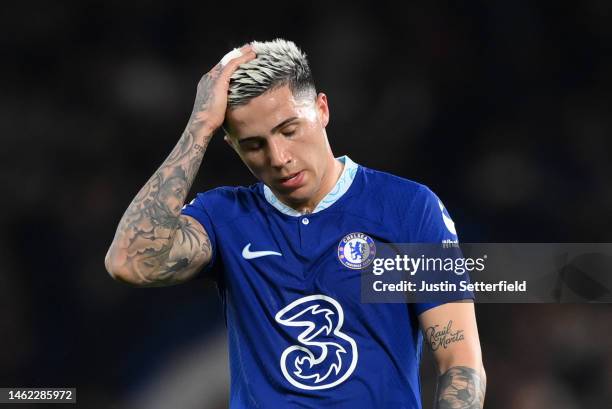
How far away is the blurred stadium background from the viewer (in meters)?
4.36

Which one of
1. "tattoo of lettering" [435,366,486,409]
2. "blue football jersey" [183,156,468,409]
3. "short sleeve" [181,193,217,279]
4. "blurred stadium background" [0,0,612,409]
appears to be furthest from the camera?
"blurred stadium background" [0,0,612,409]

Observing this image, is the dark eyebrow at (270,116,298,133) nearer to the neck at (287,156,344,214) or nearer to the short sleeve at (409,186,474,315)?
the neck at (287,156,344,214)

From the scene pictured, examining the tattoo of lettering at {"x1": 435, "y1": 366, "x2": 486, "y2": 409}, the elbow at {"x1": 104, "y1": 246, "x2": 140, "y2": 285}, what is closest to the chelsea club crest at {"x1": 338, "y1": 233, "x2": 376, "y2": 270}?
the tattoo of lettering at {"x1": 435, "y1": 366, "x2": 486, "y2": 409}

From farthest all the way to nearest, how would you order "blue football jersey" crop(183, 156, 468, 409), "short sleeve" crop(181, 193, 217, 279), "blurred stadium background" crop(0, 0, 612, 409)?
"blurred stadium background" crop(0, 0, 612, 409)
"short sleeve" crop(181, 193, 217, 279)
"blue football jersey" crop(183, 156, 468, 409)

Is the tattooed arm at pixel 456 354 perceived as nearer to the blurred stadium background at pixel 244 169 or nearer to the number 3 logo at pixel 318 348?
the number 3 logo at pixel 318 348

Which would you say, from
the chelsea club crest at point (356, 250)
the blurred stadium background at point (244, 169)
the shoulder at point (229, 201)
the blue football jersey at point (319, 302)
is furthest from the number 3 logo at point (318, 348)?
the blurred stadium background at point (244, 169)

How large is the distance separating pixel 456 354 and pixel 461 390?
0.30 feet

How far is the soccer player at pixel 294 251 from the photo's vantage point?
2.15 m

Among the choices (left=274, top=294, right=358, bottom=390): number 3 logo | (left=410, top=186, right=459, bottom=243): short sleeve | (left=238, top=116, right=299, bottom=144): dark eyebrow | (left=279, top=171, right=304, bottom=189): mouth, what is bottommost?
(left=274, top=294, right=358, bottom=390): number 3 logo

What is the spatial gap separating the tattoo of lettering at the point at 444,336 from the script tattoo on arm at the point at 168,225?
0.64 meters

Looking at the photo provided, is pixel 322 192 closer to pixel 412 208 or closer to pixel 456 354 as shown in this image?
pixel 412 208

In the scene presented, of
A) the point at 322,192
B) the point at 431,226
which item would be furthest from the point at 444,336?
the point at 322,192

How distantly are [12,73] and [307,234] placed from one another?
9.95 feet

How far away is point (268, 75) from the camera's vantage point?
229 cm
